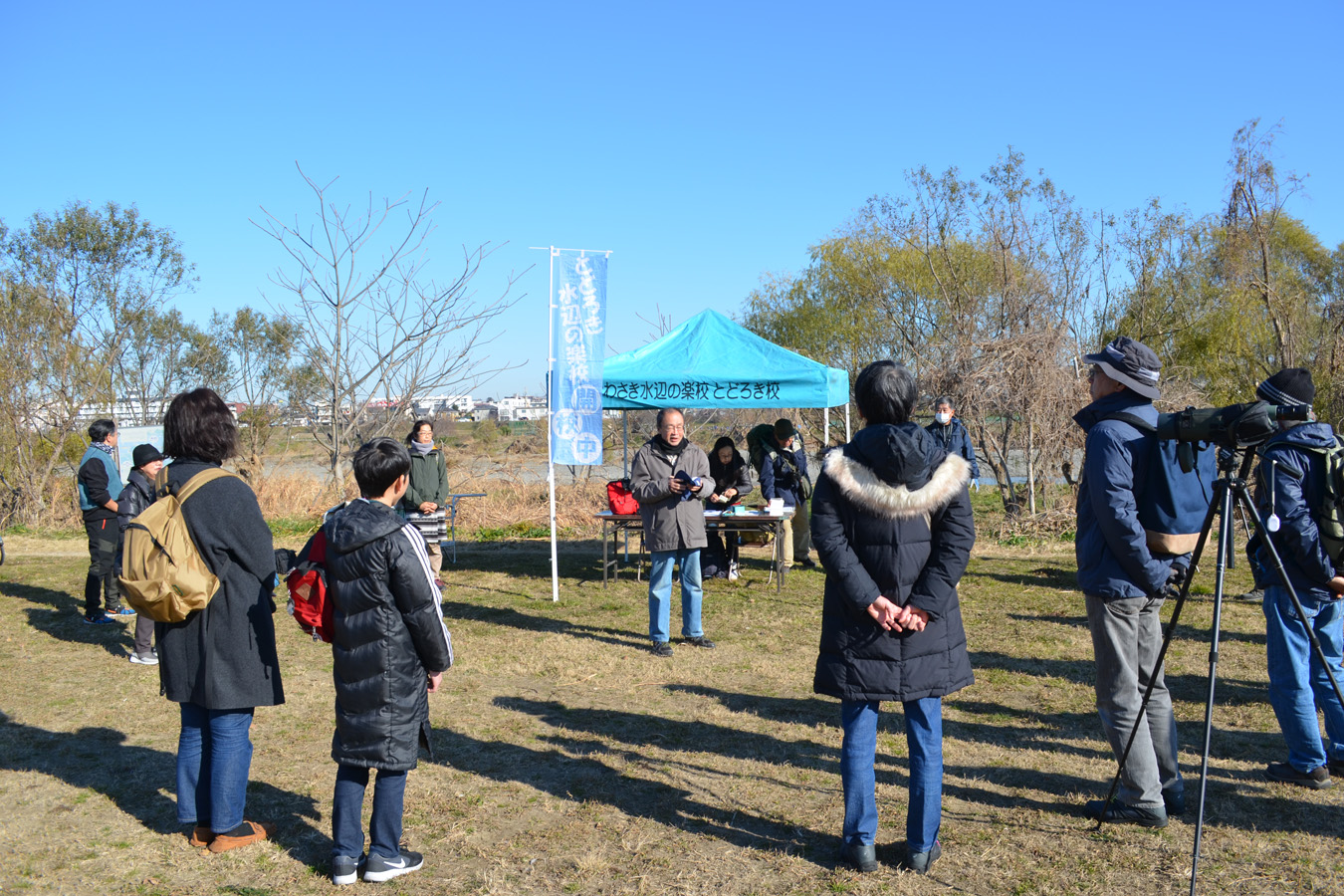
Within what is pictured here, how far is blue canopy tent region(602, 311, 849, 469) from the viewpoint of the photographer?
9.28 metres

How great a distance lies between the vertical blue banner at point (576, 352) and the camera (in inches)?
320

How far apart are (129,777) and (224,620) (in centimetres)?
162

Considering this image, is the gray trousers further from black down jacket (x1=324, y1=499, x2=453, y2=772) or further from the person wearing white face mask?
the person wearing white face mask

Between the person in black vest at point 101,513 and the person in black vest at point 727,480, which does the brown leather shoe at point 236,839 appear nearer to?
the person in black vest at point 101,513

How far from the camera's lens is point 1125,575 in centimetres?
329

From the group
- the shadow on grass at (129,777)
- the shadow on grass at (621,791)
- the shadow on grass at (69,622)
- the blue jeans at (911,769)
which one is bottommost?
the shadow on grass at (129,777)

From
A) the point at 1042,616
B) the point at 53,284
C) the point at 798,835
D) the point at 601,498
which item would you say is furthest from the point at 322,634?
the point at 53,284

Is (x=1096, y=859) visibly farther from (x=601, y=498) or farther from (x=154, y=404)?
(x=154, y=404)

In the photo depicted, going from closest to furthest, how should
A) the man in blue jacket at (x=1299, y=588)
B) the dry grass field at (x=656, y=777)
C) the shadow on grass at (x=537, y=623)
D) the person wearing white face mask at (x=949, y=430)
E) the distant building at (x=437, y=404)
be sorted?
the dry grass field at (x=656, y=777)
the man in blue jacket at (x=1299, y=588)
the shadow on grass at (x=537, y=623)
the person wearing white face mask at (x=949, y=430)
the distant building at (x=437, y=404)

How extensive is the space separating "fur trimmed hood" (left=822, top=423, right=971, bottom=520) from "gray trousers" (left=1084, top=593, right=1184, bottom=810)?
863mm

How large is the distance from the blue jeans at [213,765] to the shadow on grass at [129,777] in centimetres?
23

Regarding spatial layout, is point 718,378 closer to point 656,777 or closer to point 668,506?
point 668,506

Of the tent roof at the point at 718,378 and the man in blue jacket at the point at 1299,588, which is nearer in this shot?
the man in blue jacket at the point at 1299,588

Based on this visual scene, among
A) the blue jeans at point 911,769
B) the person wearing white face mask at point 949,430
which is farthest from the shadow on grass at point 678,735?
the person wearing white face mask at point 949,430
